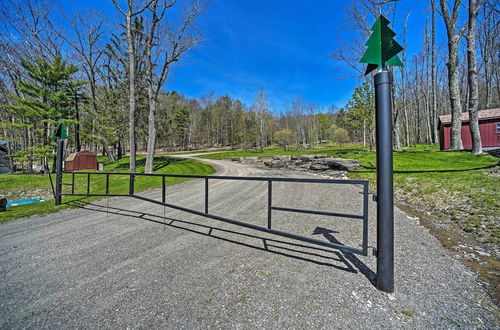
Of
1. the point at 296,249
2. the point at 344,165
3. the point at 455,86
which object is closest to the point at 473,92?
the point at 455,86

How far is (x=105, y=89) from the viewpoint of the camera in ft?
72.6

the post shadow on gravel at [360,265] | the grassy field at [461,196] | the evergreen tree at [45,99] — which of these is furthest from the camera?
the evergreen tree at [45,99]

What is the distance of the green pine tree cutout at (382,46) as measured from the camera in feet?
6.54

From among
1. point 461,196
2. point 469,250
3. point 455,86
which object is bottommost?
point 469,250

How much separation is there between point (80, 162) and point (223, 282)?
25.5 metres

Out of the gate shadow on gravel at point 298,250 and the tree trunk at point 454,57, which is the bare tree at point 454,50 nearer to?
the tree trunk at point 454,57

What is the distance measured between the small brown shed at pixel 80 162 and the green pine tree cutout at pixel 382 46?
26581 millimetres

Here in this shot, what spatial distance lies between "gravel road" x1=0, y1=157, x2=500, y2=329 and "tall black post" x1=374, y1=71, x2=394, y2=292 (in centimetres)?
25

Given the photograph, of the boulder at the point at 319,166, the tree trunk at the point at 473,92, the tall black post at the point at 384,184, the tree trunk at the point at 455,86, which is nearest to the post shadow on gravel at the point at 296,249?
the tall black post at the point at 384,184

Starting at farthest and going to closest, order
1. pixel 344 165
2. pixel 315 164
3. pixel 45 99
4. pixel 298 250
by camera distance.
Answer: pixel 315 164 → pixel 45 99 → pixel 344 165 → pixel 298 250

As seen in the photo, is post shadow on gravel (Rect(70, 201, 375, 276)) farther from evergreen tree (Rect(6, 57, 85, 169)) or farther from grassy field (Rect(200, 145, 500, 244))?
evergreen tree (Rect(6, 57, 85, 169))

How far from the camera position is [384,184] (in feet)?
6.33

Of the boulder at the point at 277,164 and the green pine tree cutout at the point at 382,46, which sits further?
the boulder at the point at 277,164

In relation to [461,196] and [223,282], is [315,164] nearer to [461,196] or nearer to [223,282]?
[461,196]
